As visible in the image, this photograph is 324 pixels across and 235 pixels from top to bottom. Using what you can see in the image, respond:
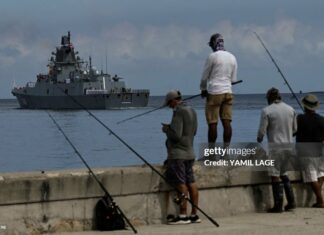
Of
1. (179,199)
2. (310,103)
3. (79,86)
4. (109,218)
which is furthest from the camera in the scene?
(79,86)

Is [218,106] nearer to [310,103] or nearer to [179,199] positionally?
[310,103]

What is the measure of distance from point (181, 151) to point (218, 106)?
113 centimetres

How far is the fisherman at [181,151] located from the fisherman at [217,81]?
0.82 meters

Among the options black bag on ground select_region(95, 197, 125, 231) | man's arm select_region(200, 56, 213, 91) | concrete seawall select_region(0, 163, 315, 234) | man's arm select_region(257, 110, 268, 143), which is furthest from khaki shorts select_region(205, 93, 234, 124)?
black bag on ground select_region(95, 197, 125, 231)

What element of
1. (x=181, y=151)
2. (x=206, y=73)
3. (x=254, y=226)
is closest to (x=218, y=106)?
(x=206, y=73)

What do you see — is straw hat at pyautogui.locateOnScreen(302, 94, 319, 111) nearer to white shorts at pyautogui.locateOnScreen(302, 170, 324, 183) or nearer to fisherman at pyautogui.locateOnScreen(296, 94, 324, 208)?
fisherman at pyautogui.locateOnScreen(296, 94, 324, 208)

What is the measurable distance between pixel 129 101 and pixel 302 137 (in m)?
99.1

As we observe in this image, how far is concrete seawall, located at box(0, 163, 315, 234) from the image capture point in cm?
814

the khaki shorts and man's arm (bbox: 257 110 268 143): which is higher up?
the khaki shorts

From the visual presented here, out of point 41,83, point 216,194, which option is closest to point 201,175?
point 216,194

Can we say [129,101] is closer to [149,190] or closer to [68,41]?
[68,41]

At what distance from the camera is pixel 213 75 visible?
9.51 metres

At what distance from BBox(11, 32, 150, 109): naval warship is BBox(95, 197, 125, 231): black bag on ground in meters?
94.8

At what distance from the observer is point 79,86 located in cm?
10319
